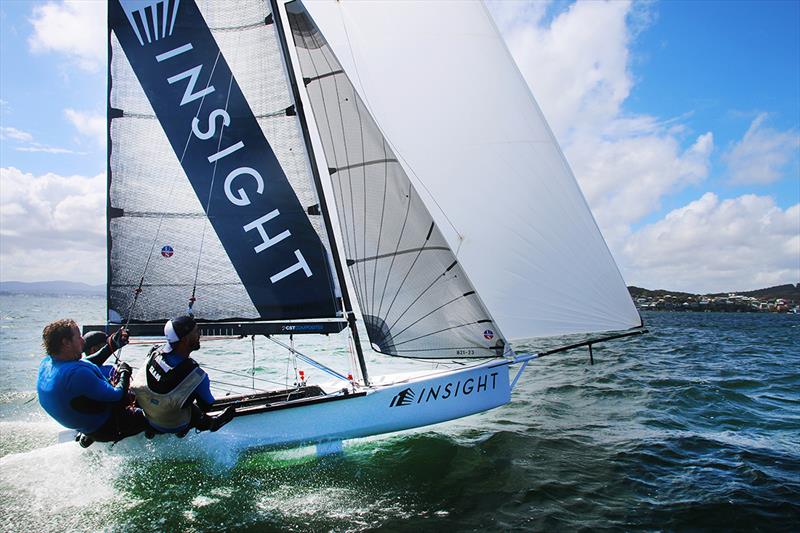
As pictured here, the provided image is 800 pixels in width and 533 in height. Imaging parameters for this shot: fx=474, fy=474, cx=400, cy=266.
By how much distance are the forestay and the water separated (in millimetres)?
1801

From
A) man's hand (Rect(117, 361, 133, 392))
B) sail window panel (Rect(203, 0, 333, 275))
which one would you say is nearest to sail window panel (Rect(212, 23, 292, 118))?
sail window panel (Rect(203, 0, 333, 275))

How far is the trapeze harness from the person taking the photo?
14.2 feet

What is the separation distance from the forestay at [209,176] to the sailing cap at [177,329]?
151 centimetres

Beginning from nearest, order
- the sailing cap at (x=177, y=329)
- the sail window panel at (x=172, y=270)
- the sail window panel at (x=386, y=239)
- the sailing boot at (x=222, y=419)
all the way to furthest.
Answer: the sailing cap at (x=177, y=329) → the sailing boot at (x=222, y=419) → the sail window panel at (x=386, y=239) → the sail window panel at (x=172, y=270)

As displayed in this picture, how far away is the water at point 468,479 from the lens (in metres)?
4.27

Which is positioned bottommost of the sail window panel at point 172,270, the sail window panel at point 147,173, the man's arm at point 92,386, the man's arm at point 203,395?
the man's arm at point 203,395

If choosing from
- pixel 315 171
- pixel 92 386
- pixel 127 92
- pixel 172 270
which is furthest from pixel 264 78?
pixel 92 386

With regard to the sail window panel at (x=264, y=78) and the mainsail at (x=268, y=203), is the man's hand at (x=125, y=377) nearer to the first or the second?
the mainsail at (x=268, y=203)

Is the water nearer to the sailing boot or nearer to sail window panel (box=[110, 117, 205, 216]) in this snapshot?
the sailing boot

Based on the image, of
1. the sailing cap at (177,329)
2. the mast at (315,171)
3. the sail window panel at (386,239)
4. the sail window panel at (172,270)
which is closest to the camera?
the sailing cap at (177,329)

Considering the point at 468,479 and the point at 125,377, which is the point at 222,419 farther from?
the point at 468,479

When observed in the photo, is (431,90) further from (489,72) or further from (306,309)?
(306,309)

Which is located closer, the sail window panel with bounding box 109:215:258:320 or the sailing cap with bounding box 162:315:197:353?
the sailing cap with bounding box 162:315:197:353

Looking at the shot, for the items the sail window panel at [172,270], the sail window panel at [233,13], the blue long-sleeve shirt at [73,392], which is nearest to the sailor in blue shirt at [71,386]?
the blue long-sleeve shirt at [73,392]
